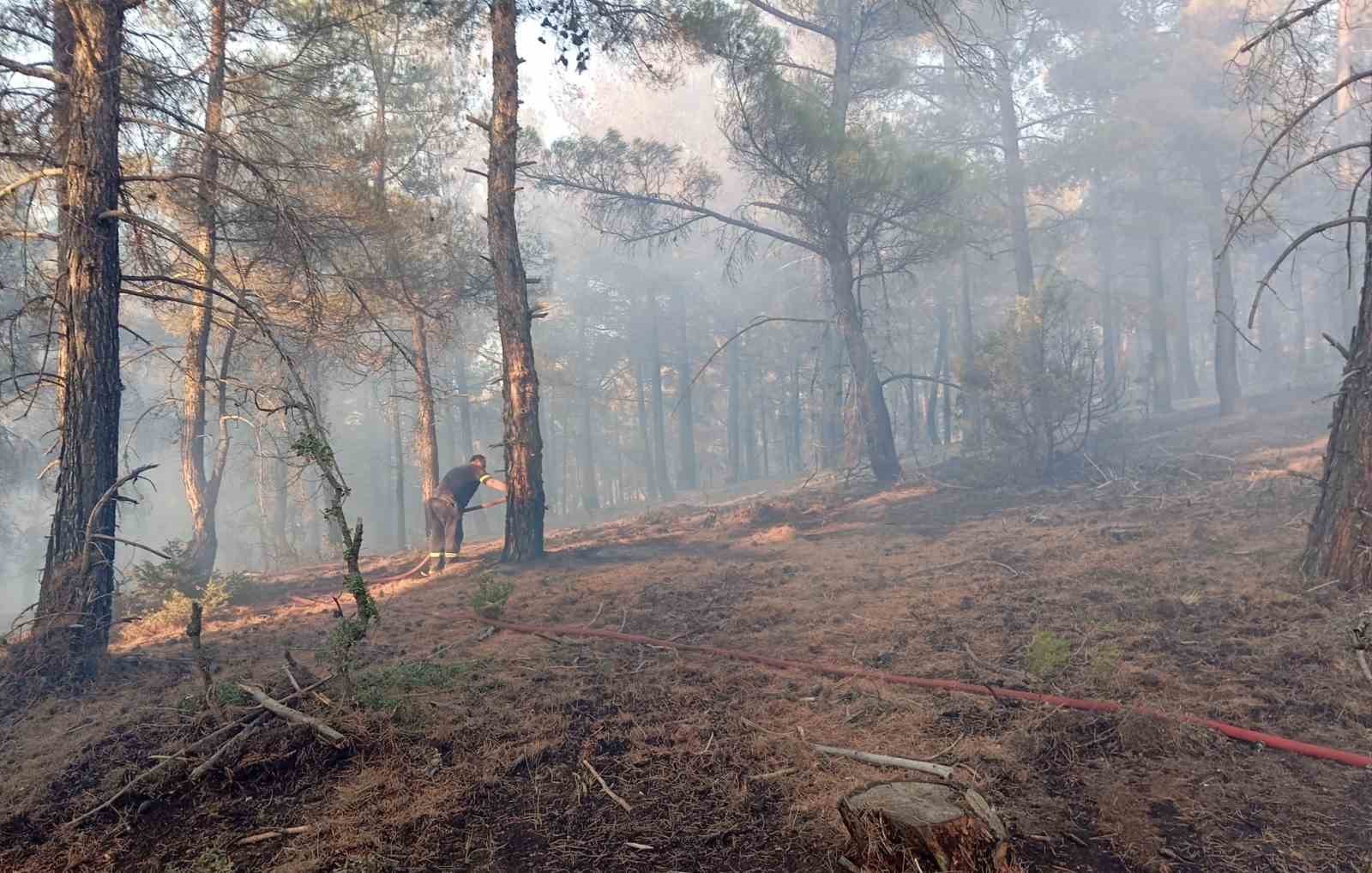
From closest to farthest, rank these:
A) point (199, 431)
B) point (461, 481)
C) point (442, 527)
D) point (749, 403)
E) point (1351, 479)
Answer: point (1351, 479), point (442, 527), point (461, 481), point (199, 431), point (749, 403)

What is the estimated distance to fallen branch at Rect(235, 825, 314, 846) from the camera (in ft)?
11.4

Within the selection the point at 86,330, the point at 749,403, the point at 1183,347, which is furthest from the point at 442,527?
the point at 1183,347

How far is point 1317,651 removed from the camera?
18.0ft

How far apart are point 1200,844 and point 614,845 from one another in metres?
2.52

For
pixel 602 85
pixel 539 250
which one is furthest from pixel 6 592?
pixel 539 250

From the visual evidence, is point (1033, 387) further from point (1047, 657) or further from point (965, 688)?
point (965, 688)

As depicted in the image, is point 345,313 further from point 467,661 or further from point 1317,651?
point 1317,651

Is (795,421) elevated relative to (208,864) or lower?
elevated

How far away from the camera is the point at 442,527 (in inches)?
467

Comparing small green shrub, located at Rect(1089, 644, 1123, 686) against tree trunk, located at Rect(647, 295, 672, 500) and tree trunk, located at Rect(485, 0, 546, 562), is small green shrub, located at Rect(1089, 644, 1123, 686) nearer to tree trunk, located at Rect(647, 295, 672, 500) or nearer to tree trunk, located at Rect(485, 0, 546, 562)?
tree trunk, located at Rect(485, 0, 546, 562)

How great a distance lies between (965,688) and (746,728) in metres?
1.58

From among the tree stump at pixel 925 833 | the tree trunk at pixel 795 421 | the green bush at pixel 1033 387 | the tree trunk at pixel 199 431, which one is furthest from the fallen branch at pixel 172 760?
the tree trunk at pixel 795 421

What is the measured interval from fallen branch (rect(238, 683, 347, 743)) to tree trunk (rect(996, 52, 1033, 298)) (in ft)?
67.8

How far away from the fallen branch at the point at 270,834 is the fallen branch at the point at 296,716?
2.07 feet
